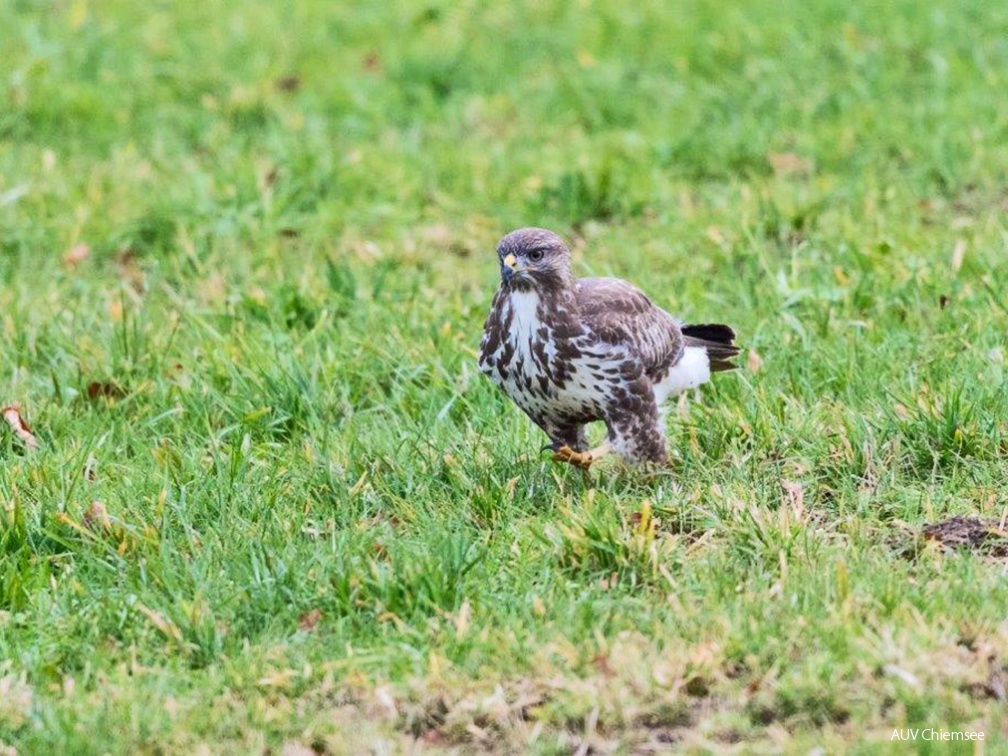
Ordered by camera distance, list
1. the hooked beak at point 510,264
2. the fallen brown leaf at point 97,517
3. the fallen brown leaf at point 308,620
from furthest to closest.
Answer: the hooked beak at point 510,264, the fallen brown leaf at point 97,517, the fallen brown leaf at point 308,620

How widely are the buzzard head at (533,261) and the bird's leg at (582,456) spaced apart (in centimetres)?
50

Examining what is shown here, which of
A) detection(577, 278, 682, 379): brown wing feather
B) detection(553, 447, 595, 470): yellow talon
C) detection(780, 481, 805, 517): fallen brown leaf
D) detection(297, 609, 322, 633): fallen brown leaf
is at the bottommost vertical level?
detection(297, 609, 322, 633): fallen brown leaf

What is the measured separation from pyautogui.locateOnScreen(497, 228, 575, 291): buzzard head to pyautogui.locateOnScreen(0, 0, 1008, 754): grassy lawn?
61cm

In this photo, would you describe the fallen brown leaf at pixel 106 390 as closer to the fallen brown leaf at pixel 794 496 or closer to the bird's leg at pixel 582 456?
the bird's leg at pixel 582 456

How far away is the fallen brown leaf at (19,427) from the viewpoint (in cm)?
560

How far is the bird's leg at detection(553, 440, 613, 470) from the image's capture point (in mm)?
4941

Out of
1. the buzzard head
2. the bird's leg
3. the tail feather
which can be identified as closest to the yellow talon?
the bird's leg

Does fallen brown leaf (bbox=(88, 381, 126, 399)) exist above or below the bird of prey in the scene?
below

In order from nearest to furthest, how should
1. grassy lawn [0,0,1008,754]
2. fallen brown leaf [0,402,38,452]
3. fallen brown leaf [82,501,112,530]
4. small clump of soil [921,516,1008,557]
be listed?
1. grassy lawn [0,0,1008,754]
2. small clump of soil [921,516,1008,557]
3. fallen brown leaf [82,501,112,530]
4. fallen brown leaf [0,402,38,452]

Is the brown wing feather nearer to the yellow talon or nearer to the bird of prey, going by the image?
the bird of prey

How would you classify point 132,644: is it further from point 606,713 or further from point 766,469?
point 766,469

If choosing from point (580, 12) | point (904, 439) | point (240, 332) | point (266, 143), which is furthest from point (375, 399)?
point (580, 12)

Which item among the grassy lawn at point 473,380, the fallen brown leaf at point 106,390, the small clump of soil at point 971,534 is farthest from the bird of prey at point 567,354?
the fallen brown leaf at point 106,390

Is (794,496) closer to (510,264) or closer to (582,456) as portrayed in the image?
(582,456)
